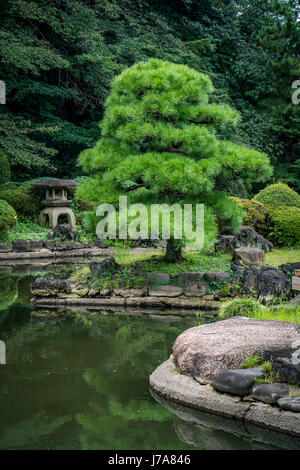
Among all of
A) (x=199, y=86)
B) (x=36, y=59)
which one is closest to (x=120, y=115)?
(x=199, y=86)

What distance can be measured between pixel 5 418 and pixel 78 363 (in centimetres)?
123

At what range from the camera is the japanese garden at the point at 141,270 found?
3641mm

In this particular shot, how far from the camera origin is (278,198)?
38.3ft

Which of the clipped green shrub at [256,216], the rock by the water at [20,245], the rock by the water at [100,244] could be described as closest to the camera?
the clipped green shrub at [256,216]

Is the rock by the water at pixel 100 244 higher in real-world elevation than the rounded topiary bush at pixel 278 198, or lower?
lower

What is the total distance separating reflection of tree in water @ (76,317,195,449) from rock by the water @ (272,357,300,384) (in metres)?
0.89

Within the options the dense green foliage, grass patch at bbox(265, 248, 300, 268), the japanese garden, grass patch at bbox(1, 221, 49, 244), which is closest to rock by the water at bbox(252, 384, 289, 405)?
the japanese garden

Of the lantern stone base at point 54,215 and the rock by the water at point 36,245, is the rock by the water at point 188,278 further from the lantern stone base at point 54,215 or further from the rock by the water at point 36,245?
the lantern stone base at point 54,215

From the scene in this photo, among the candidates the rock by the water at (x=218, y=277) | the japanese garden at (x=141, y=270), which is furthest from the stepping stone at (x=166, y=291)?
the rock by the water at (x=218, y=277)

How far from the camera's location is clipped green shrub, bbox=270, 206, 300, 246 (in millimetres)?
10812

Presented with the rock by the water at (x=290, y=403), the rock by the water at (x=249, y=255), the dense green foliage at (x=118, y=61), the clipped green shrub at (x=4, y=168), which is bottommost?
the rock by the water at (x=290, y=403)

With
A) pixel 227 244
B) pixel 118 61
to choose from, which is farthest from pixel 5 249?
pixel 118 61

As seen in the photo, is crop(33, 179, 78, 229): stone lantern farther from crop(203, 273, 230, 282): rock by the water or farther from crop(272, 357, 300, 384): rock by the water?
crop(272, 357, 300, 384): rock by the water

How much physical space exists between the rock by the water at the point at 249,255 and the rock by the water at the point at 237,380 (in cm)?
456
